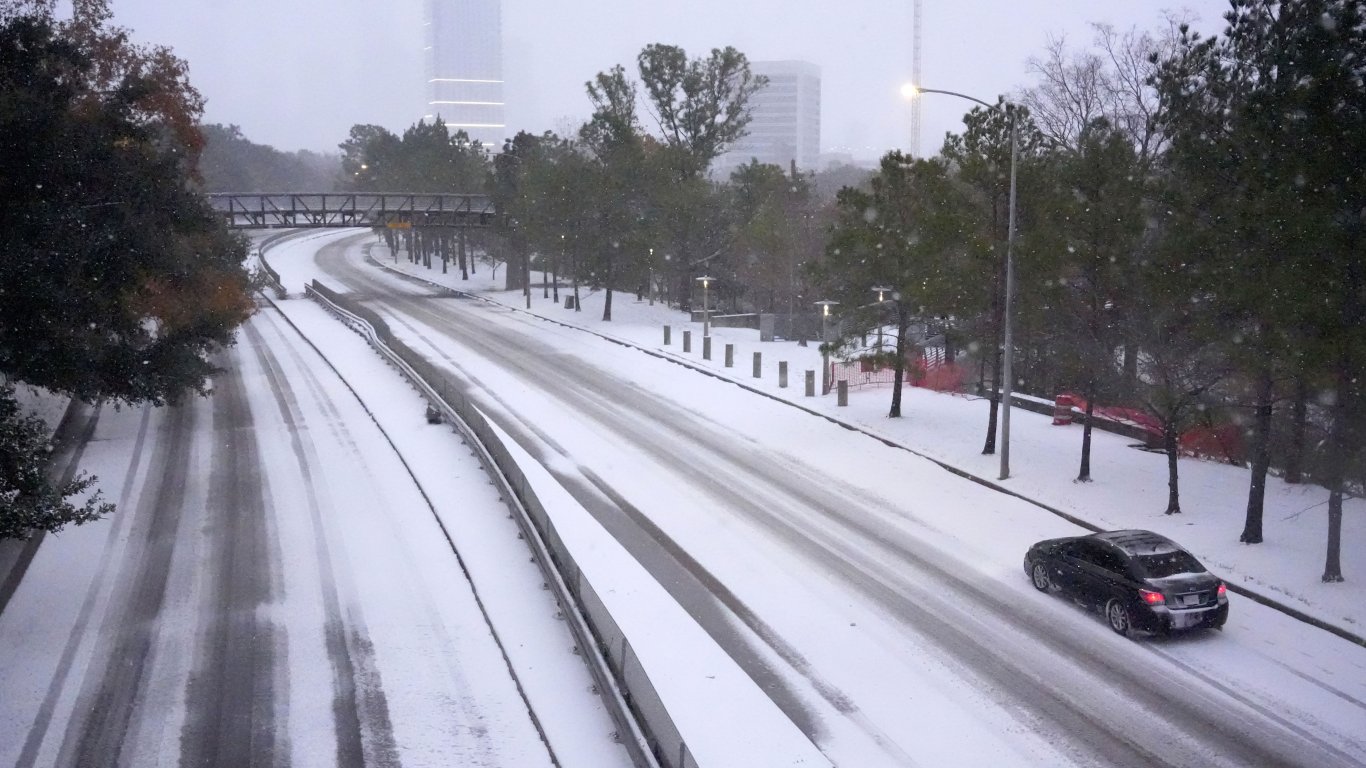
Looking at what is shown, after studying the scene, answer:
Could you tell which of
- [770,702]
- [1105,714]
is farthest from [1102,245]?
[770,702]

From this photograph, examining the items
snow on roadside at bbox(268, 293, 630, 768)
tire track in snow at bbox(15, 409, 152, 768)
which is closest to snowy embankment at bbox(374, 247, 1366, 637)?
snow on roadside at bbox(268, 293, 630, 768)

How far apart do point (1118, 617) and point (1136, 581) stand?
0.64 metres

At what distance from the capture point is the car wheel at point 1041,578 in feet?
50.1

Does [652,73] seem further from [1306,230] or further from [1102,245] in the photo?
[1306,230]

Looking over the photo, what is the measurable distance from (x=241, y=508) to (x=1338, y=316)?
18934mm

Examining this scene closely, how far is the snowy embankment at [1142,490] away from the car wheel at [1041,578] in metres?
3.14

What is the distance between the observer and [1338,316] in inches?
590

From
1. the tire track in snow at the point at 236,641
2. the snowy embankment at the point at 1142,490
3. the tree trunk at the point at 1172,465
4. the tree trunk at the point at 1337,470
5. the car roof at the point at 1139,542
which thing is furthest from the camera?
the tree trunk at the point at 1172,465

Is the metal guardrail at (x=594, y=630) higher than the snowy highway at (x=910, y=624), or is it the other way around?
the metal guardrail at (x=594, y=630)

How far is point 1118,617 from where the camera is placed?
13.8 meters

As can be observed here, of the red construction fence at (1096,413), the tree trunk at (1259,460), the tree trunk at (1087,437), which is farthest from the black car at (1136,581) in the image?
the tree trunk at (1087,437)

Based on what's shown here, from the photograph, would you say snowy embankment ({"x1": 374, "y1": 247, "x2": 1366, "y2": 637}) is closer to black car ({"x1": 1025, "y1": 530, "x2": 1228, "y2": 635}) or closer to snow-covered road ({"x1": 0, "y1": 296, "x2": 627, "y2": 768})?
black car ({"x1": 1025, "y1": 530, "x2": 1228, "y2": 635})

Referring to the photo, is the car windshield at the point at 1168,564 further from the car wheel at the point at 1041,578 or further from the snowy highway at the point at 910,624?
the car wheel at the point at 1041,578

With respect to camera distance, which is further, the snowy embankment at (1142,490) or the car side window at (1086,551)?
the snowy embankment at (1142,490)
